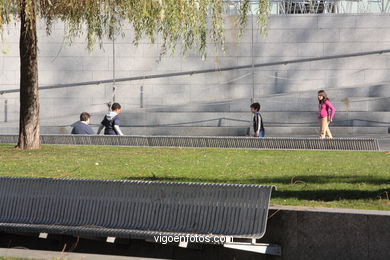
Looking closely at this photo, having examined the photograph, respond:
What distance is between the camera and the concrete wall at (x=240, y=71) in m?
26.0

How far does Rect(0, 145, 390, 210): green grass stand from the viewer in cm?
922

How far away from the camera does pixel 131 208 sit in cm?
814

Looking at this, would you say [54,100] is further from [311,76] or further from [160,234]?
[160,234]

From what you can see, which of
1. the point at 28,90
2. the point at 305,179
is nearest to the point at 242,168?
the point at 305,179

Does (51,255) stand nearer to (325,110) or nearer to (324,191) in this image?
(324,191)

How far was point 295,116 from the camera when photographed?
25062mm

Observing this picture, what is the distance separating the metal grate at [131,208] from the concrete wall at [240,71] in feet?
56.8

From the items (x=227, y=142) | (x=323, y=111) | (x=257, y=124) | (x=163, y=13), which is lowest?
(x=227, y=142)

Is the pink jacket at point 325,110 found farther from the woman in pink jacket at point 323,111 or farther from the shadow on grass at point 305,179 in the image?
the shadow on grass at point 305,179

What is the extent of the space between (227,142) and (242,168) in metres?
5.27

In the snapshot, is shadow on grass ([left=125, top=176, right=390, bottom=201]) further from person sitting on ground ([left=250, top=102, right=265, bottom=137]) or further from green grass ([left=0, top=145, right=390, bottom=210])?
person sitting on ground ([left=250, top=102, right=265, bottom=137])

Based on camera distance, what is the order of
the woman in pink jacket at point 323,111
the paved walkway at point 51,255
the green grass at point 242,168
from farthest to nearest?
the woman in pink jacket at point 323,111
the green grass at point 242,168
the paved walkway at point 51,255

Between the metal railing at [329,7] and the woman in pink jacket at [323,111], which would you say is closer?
the woman in pink jacket at [323,111]

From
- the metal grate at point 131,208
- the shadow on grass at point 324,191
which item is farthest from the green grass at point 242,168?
the metal grate at point 131,208
